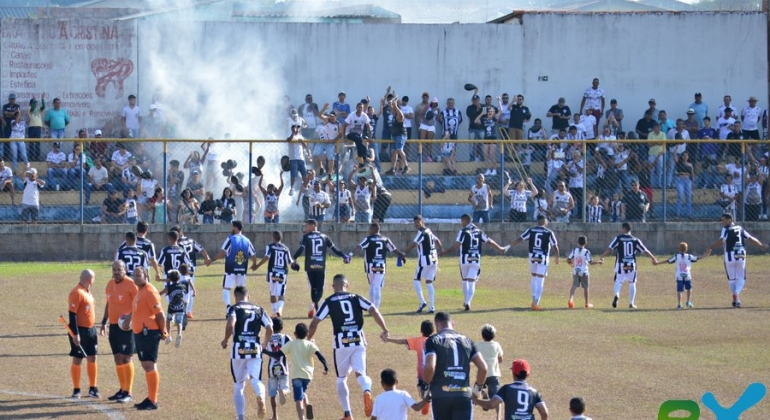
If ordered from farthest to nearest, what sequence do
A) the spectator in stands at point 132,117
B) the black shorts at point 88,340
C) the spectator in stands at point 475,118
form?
the spectator in stands at point 475,118
the spectator in stands at point 132,117
the black shorts at point 88,340

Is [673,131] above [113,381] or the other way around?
above


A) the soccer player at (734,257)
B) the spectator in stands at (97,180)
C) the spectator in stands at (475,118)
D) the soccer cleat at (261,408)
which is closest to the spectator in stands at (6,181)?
the spectator in stands at (97,180)

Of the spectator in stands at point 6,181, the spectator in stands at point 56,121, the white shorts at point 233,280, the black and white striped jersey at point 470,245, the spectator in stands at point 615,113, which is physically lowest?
the white shorts at point 233,280

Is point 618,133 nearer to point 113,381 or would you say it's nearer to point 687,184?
point 687,184

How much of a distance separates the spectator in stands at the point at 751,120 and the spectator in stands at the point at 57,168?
2024 cm

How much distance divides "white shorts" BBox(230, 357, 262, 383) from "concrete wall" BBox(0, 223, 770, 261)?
1638cm

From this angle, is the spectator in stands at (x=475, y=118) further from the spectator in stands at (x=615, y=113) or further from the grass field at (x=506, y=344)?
the grass field at (x=506, y=344)

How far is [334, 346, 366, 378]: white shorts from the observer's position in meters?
14.8

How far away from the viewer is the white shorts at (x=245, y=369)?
A: 560 inches

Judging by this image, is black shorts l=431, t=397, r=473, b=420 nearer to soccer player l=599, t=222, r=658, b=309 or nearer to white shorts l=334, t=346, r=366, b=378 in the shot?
white shorts l=334, t=346, r=366, b=378

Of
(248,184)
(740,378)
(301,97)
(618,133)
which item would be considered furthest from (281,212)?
(740,378)

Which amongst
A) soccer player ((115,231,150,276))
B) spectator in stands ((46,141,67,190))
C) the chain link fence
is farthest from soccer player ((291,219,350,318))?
spectator in stands ((46,141,67,190))

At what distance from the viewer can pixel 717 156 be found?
32719 mm

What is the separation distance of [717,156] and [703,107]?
454cm
